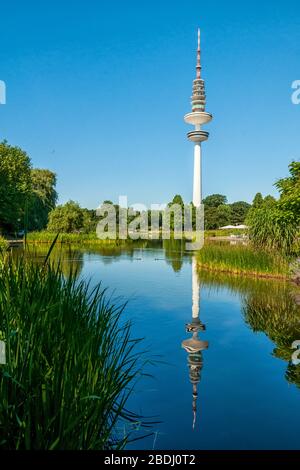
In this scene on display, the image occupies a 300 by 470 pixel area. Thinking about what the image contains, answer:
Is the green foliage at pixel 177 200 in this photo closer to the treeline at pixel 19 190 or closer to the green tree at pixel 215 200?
the treeline at pixel 19 190

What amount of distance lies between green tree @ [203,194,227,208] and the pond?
280ft

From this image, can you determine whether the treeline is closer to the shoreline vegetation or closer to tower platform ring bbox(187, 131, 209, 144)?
the shoreline vegetation

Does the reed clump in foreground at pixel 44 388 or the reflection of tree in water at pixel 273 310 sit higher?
the reed clump in foreground at pixel 44 388

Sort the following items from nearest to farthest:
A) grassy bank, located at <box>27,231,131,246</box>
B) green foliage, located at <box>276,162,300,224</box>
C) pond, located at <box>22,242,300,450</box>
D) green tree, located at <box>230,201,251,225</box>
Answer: pond, located at <box>22,242,300,450</box> < green foliage, located at <box>276,162,300,224</box> < grassy bank, located at <box>27,231,131,246</box> < green tree, located at <box>230,201,251,225</box>

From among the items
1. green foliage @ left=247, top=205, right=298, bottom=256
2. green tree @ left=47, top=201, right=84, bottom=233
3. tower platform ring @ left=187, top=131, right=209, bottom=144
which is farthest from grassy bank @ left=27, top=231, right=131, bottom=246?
tower platform ring @ left=187, top=131, right=209, bottom=144

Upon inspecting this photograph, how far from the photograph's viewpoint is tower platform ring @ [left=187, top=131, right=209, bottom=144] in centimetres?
6078

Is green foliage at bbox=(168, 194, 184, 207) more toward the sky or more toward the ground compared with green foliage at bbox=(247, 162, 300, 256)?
more toward the sky

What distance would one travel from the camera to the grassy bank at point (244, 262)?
15712 millimetres

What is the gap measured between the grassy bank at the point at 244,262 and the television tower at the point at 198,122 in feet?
134

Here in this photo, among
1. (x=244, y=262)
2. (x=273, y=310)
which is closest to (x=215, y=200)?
(x=244, y=262)

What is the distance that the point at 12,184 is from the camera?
38.2 meters

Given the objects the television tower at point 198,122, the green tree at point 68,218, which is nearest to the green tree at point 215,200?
the television tower at point 198,122

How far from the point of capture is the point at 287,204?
1212cm
